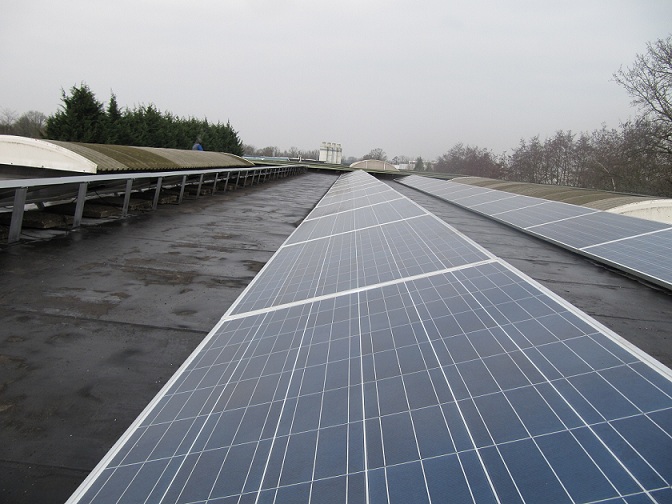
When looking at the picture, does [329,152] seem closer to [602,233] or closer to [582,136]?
[582,136]

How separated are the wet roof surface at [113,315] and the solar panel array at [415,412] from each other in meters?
0.72

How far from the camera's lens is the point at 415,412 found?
245 cm

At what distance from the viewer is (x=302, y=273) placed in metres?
6.43

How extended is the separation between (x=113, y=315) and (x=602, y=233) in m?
12.3

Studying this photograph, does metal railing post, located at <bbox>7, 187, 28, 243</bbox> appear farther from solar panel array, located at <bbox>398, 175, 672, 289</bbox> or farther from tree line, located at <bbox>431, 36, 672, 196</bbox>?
tree line, located at <bbox>431, 36, 672, 196</bbox>

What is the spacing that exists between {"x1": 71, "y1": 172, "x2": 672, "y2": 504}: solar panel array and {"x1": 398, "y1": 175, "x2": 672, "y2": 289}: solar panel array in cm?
698

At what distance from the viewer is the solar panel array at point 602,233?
9.19 metres

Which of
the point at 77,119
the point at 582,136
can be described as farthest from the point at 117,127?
the point at 582,136

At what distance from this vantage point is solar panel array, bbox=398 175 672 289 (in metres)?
9.19

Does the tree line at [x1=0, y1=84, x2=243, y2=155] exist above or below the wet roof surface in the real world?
above

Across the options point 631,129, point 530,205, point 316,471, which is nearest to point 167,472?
point 316,471

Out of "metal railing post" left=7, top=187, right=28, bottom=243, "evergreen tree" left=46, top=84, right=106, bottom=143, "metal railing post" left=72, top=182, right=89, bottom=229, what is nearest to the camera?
"metal railing post" left=7, top=187, right=28, bottom=243

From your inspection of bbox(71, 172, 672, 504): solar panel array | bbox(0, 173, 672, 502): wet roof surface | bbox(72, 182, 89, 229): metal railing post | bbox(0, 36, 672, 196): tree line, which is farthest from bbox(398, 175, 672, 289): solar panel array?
bbox(0, 36, 672, 196): tree line

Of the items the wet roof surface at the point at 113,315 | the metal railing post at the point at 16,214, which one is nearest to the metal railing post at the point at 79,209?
the wet roof surface at the point at 113,315
